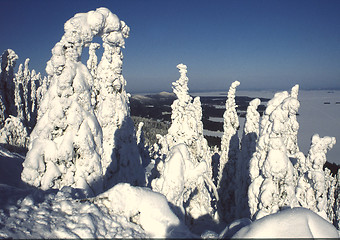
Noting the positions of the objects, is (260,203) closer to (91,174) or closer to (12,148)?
(91,174)

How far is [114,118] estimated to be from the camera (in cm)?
1350

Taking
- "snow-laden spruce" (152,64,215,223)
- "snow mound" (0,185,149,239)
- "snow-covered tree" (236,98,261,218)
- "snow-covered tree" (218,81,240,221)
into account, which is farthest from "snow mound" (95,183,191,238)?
"snow-covered tree" (218,81,240,221)

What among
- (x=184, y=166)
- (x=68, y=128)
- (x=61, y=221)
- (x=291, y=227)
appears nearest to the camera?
(x=291, y=227)

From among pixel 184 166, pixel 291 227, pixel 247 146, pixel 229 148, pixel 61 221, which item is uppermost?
pixel 291 227

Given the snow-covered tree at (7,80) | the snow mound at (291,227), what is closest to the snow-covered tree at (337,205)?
the snow mound at (291,227)

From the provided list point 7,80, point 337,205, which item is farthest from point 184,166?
point 7,80

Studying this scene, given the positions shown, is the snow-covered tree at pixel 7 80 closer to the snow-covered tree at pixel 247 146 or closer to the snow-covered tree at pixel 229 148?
the snow-covered tree at pixel 229 148

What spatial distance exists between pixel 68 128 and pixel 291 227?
7163 millimetres

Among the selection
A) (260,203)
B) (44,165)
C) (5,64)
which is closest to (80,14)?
(44,165)

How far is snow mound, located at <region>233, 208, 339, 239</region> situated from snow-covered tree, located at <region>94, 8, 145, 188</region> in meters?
10.8

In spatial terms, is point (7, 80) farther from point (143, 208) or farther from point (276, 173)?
point (143, 208)

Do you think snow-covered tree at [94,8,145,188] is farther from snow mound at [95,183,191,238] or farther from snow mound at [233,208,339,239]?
snow mound at [233,208,339,239]

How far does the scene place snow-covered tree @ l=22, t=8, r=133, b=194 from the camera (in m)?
7.62

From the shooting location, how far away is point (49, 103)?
7973 millimetres
